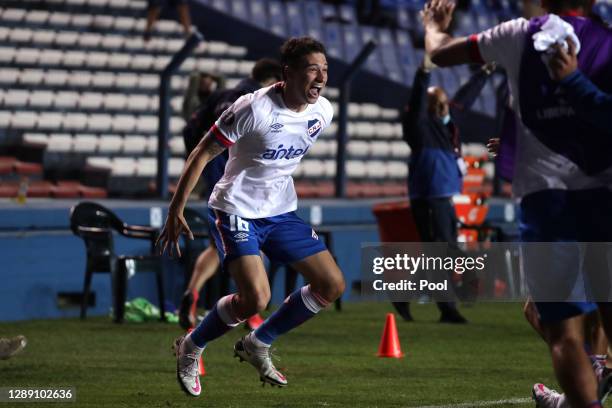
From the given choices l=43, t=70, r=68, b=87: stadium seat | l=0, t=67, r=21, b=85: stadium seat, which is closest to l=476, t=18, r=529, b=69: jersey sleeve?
l=0, t=67, r=21, b=85: stadium seat

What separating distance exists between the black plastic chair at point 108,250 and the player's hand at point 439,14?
22.1 ft

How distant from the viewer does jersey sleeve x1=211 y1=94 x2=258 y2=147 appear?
685 centimetres

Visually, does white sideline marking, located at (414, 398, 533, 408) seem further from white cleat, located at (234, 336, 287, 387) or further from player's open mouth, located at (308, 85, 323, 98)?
player's open mouth, located at (308, 85, 323, 98)

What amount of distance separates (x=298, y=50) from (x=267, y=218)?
90 cm

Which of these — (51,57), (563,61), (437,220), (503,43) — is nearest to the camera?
(563,61)

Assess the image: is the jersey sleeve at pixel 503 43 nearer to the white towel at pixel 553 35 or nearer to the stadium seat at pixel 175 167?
the white towel at pixel 553 35

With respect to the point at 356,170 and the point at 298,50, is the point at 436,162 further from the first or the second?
the point at 356,170

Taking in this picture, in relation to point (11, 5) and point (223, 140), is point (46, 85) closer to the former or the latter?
point (11, 5)

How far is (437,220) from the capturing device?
12.0m

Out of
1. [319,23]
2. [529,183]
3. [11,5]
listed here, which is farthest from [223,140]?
[319,23]

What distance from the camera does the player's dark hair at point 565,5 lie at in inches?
195

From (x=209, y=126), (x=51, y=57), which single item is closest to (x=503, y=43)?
(x=209, y=126)

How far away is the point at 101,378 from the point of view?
310 inches

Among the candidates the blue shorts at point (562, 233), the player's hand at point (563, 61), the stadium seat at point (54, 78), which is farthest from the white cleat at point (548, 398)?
the stadium seat at point (54, 78)
